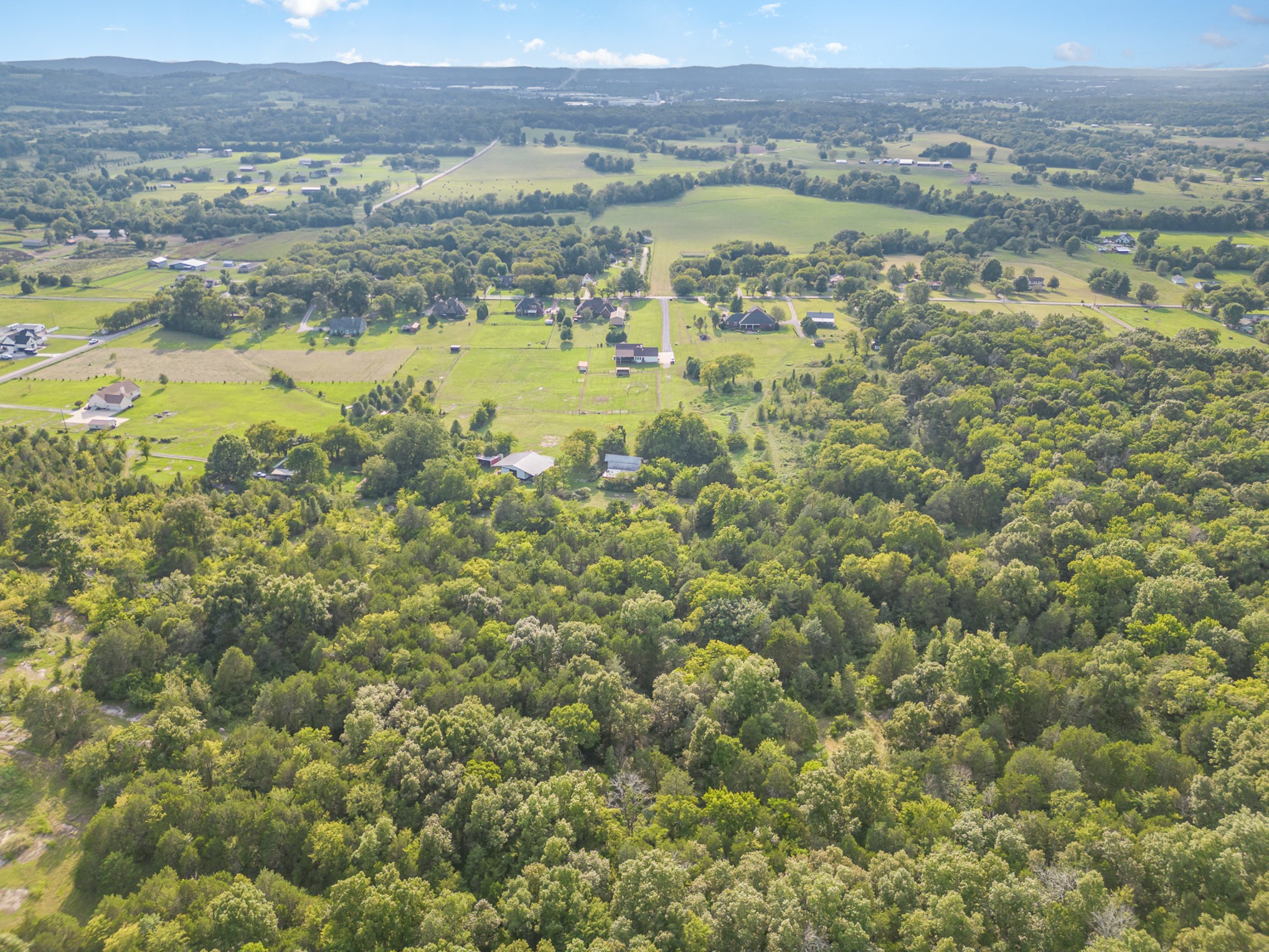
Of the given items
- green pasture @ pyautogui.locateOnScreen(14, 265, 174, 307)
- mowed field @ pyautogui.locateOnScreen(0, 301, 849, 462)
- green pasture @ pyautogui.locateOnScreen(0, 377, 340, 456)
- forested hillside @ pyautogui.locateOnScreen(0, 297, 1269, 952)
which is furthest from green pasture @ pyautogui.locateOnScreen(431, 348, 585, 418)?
green pasture @ pyautogui.locateOnScreen(14, 265, 174, 307)

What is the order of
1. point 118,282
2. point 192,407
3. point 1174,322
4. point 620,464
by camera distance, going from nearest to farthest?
point 620,464, point 192,407, point 1174,322, point 118,282

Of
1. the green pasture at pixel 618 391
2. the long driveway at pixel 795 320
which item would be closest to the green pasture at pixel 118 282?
the green pasture at pixel 618 391

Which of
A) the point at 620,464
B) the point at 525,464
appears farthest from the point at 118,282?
the point at 620,464

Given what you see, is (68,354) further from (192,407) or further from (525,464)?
(525,464)

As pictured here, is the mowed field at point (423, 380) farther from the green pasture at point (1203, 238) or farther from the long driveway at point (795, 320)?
the green pasture at point (1203, 238)

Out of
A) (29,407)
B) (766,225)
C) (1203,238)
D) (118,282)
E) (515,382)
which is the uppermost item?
(766,225)

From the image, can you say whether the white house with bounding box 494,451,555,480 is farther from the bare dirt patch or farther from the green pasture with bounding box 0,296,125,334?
the green pasture with bounding box 0,296,125,334

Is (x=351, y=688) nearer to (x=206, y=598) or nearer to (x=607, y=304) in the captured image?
(x=206, y=598)
